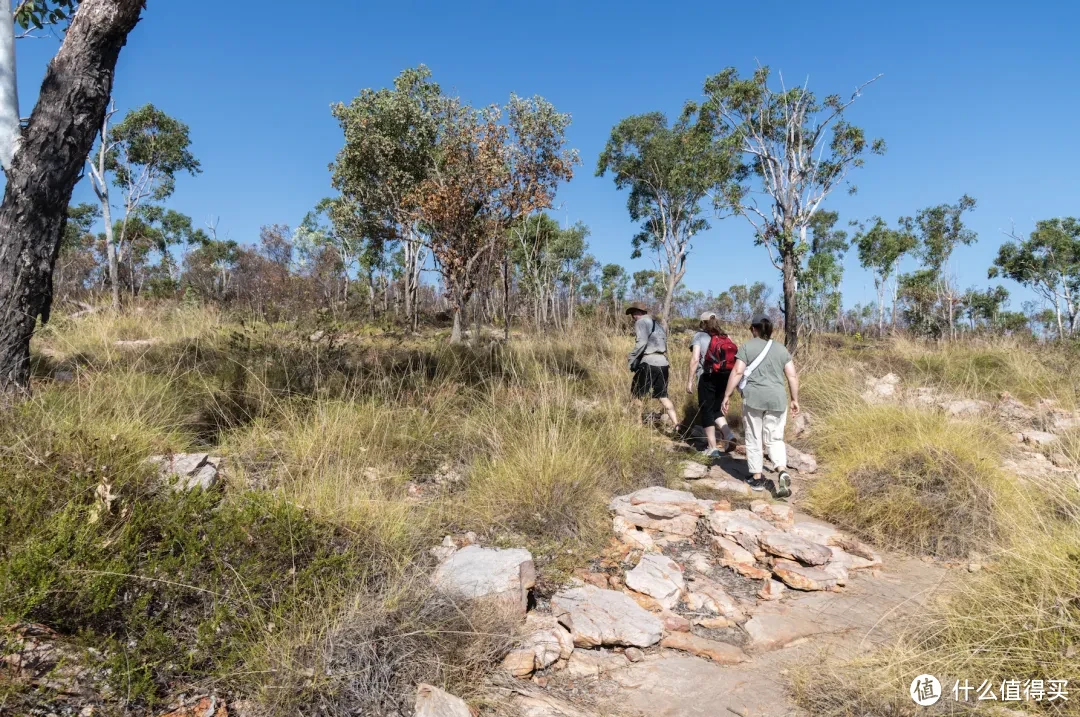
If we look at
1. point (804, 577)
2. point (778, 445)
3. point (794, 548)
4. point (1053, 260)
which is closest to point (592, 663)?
point (804, 577)

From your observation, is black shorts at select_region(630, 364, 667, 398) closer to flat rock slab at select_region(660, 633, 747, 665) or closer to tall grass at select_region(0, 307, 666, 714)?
tall grass at select_region(0, 307, 666, 714)

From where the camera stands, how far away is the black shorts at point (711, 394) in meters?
6.03

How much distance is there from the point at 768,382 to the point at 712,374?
1.02 metres

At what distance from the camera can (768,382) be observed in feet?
16.6

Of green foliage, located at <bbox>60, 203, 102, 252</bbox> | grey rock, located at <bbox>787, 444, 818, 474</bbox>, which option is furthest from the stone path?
green foliage, located at <bbox>60, 203, 102, 252</bbox>

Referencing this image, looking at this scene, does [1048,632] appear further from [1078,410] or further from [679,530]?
[1078,410]

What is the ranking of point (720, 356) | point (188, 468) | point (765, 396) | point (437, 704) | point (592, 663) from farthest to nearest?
point (720, 356) < point (765, 396) < point (188, 468) < point (592, 663) < point (437, 704)

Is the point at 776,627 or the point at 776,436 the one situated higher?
the point at 776,436

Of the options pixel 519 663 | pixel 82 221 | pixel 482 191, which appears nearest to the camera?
pixel 519 663

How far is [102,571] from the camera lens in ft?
6.44

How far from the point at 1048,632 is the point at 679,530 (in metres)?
2.06

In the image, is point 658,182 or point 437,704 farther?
point 658,182

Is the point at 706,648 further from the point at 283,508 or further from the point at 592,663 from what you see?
the point at 283,508

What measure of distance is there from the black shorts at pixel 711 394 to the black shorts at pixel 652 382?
501 millimetres
